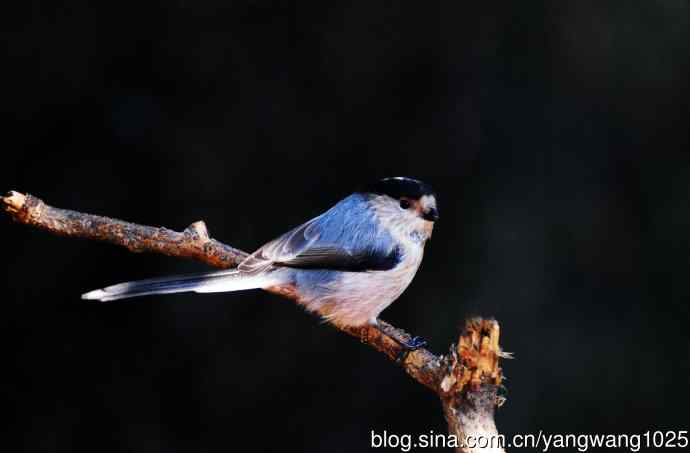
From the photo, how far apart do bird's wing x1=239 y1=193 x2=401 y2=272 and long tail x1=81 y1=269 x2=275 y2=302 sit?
8 centimetres

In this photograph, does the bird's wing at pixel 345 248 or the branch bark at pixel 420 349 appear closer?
the branch bark at pixel 420 349

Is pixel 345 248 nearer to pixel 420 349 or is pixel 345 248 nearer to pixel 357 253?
pixel 357 253

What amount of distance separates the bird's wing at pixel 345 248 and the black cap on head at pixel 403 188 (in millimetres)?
72

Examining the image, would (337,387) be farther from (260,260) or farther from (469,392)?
(469,392)

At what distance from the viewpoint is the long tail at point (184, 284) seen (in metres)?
1.68

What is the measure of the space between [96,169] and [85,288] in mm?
425

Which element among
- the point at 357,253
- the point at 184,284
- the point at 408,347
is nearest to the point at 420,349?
the point at 408,347

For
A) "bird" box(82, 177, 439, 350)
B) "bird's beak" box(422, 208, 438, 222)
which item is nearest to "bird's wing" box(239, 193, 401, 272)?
"bird" box(82, 177, 439, 350)

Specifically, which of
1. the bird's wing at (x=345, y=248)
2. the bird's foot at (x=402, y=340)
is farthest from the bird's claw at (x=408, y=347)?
the bird's wing at (x=345, y=248)

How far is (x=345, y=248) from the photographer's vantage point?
6.43 ft

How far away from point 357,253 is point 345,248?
3cm

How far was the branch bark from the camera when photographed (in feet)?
4.82

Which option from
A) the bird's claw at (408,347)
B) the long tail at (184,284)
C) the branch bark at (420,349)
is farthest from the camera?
the bird's claw at (408,347)

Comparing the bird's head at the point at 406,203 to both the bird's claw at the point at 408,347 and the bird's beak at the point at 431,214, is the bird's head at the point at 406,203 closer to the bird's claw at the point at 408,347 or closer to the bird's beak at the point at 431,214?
the bird's beak at the point at 431,214
